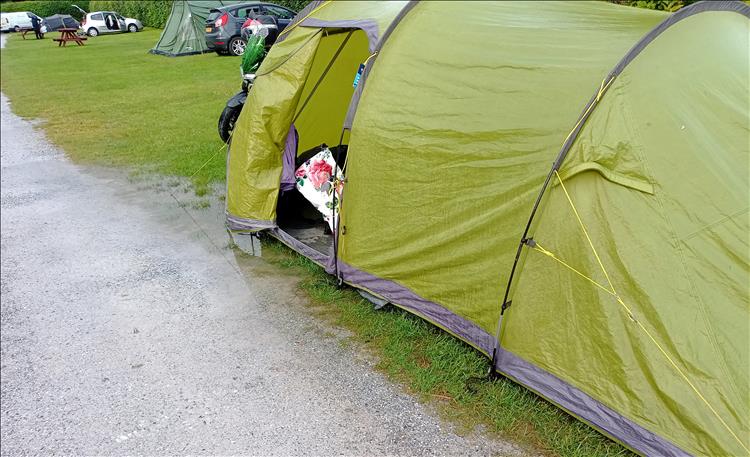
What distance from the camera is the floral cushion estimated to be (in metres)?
5.05

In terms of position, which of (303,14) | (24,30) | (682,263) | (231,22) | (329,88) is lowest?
(24,30)

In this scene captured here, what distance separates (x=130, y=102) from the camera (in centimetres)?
1266

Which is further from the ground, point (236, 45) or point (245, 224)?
point (245, 224)

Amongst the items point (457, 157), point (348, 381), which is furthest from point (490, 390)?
point (457, 157)

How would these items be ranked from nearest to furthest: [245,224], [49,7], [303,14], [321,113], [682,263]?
[682,263] < [303,14] < [245,224] < [321,113] < [49,7]

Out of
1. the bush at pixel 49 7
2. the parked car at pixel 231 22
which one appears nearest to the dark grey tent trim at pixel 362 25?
the parked car at pixel 231 22

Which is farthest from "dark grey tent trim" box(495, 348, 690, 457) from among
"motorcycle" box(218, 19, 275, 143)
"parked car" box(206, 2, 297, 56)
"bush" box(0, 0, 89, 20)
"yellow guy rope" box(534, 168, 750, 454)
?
"bush" box(0, 0, 89, 20)

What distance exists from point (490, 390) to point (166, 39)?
2014cm

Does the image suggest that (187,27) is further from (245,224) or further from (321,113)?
(245,224)

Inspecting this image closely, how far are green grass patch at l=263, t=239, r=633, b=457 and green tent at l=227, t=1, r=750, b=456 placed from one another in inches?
4.5

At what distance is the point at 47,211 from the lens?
6.64 metres

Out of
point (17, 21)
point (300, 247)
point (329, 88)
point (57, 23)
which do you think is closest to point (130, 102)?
point (329, 88)

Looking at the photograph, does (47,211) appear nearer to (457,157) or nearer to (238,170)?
(238,170)

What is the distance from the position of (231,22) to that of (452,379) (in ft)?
53.8
